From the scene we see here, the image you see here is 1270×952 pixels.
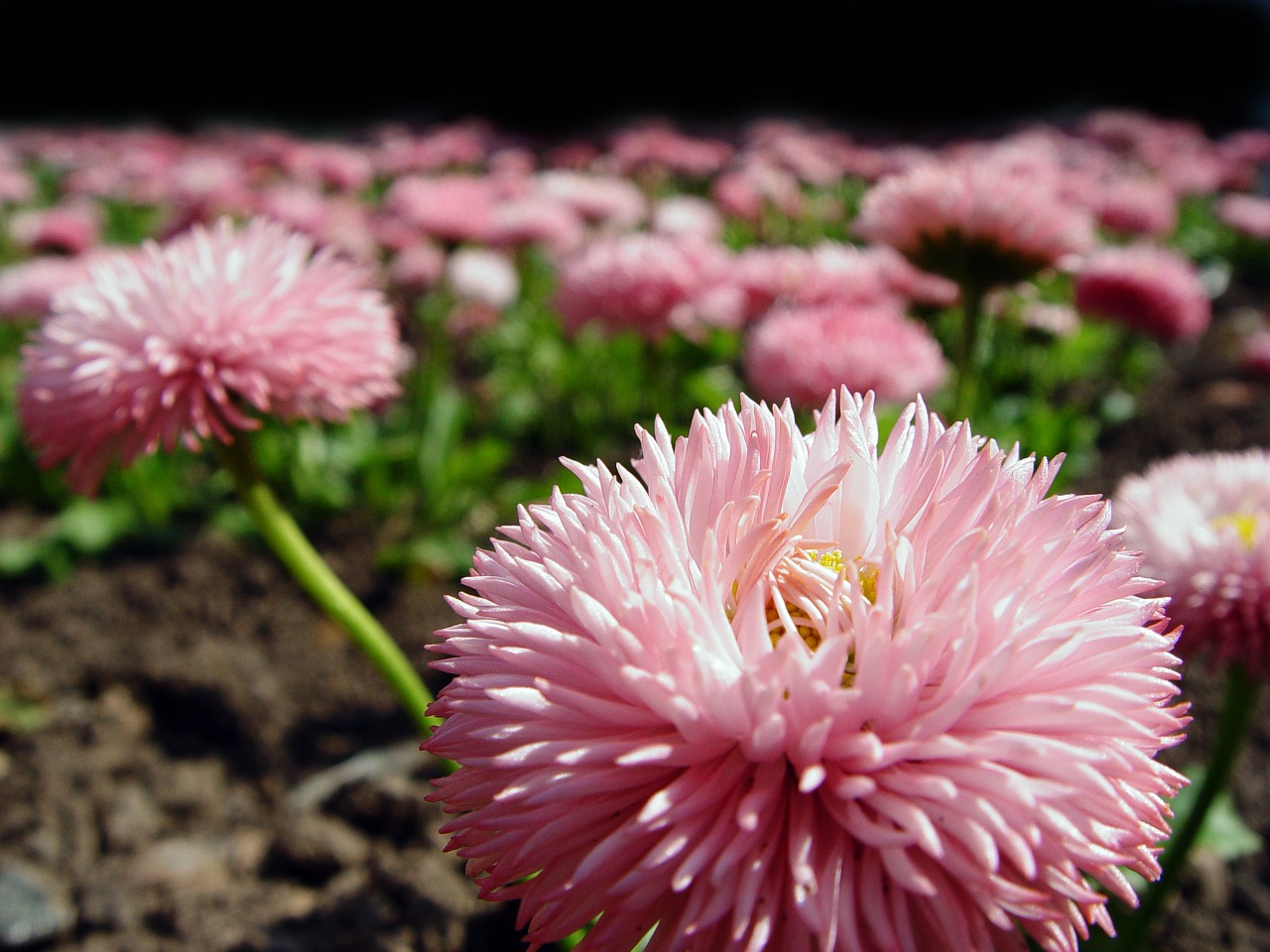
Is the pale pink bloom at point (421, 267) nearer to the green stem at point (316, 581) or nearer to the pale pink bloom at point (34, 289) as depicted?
the pale pink bloom at point (34, 289)

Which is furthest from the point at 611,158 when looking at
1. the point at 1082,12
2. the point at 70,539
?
the point at 1082,12

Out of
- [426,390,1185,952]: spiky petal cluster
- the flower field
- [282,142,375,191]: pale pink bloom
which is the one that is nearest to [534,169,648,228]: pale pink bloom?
the flower field

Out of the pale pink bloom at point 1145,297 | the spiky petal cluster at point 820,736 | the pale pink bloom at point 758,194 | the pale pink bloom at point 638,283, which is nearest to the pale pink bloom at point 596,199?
the pale pink bloom at point 758,194

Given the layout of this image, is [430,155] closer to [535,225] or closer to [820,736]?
[535,225]

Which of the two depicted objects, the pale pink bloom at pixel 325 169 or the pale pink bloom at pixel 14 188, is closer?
the pale pink bloom at pixel 325 169

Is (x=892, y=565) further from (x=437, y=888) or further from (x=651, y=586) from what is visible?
(x=437, y=888)

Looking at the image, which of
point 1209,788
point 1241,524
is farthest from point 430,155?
point 1209,788
